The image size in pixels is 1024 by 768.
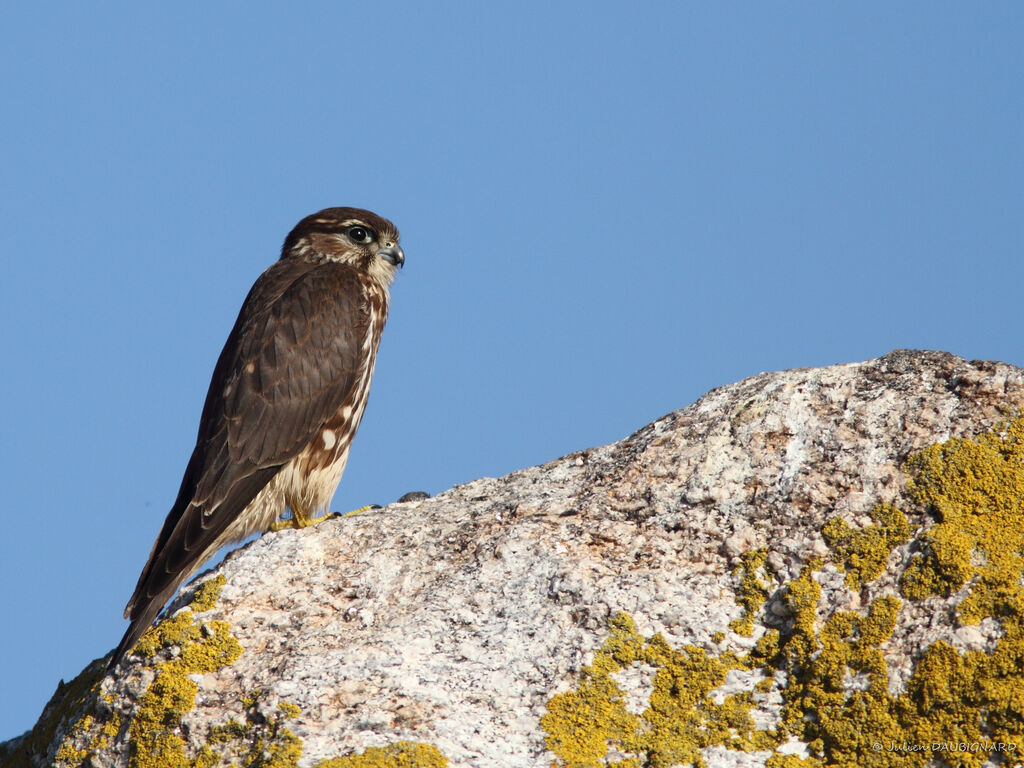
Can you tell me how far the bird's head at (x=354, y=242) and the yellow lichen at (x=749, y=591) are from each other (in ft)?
12.3

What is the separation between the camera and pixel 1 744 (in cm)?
375

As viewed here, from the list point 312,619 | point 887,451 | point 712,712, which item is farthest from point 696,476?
point 312,619

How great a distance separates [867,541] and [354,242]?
4.17 metres

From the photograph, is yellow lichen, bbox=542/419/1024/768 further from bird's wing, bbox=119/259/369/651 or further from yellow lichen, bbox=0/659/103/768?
bird's wing, bbox=119/259/369/651

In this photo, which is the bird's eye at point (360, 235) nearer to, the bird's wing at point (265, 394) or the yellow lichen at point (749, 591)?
the bird's wing at point (265, 394)

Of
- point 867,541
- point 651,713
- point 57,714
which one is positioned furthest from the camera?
point 57,714

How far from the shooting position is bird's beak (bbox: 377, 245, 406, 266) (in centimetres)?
619

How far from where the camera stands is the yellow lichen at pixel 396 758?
238 cm

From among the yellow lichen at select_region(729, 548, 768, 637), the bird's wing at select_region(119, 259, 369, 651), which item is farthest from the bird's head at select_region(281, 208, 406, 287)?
the yellow lichen at select_region(729, 548, 768, 637)

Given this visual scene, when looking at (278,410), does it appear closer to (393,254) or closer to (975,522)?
(393,254)

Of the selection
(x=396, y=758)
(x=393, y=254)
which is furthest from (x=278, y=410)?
(x=396, y=758)

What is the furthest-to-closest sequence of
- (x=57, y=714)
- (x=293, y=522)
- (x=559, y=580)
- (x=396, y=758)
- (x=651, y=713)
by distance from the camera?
(x=293, y=522)
(x=57, y=714)
(x=559, y=580)
(x=651, y=713)
(x=396, y=758)

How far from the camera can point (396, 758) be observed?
2402 millimetres

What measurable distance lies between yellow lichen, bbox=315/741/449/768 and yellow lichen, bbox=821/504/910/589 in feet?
3.80
